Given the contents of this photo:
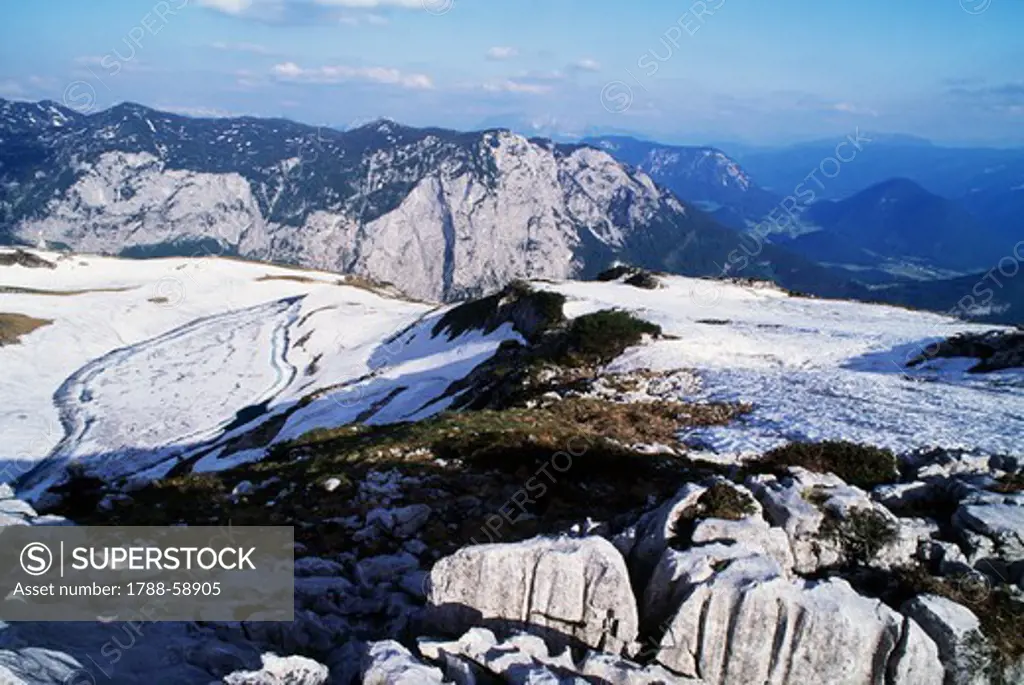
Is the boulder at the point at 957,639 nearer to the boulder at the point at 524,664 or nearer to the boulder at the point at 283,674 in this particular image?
the boulder at the point at 524,664

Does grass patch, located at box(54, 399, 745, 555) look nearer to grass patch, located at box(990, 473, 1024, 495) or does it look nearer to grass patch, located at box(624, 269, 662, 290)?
grass patch, located at box(990, 473, 1024, 495)

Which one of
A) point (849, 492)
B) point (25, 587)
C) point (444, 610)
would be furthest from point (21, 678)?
point (849, 492)

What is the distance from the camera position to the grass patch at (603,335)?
124ft

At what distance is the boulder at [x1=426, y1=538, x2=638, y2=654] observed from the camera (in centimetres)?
1093

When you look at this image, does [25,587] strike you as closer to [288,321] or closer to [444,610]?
[444,610]

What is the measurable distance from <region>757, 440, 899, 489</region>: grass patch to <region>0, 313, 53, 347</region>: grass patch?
90.4m

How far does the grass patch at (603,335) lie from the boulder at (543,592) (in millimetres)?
25834

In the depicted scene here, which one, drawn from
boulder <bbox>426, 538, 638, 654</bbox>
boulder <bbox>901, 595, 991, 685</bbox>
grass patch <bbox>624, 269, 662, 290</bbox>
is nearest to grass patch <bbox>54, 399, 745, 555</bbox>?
boulder <bbox>426, 538, 638, 654</bbox>

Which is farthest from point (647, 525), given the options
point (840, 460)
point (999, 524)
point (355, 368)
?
point (355, 368)

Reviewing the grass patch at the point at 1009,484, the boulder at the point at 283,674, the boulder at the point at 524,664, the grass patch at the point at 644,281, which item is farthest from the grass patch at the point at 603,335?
the boulder at the point at 283,674

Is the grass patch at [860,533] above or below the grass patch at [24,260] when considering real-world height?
above

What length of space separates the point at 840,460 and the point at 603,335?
1973 centimetres

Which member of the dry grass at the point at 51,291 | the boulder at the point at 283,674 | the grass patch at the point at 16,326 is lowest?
the grass patch at the point at 16,326

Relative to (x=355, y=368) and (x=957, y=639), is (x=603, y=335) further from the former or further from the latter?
(x=355, y=368)
